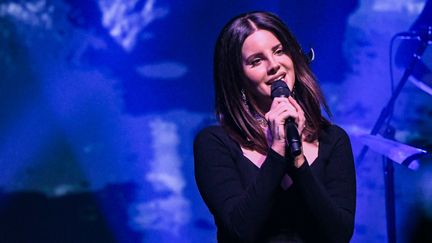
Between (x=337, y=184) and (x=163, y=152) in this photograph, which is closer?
(x=337, y=184)

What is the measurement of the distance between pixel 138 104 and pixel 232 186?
1.36 metres

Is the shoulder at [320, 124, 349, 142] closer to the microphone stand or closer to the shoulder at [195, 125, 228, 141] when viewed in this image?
the shoulder at [195, 125, 228, 141]

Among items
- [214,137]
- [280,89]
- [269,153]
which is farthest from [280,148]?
[214,137]

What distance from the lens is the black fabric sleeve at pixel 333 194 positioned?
1.15m

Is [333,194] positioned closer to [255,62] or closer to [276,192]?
[276,192]

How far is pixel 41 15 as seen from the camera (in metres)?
2.48

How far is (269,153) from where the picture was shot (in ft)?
3.79

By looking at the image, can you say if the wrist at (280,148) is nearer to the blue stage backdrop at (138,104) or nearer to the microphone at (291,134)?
the microphone at (291,134)

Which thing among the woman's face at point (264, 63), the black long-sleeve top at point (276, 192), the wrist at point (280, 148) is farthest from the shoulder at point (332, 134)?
the wrist at point (280, 148)

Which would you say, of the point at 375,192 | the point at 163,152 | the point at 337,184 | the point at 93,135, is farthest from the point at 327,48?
the point at 337,184

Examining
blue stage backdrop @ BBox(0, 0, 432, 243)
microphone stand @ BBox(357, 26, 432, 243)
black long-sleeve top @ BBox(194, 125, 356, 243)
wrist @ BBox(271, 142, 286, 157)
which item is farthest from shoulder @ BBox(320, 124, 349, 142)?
blue stage backdrop @ BBox(0, 0, 432, 243)

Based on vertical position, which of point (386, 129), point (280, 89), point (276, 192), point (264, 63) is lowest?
point (276, 192)

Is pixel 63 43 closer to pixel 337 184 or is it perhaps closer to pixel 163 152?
pixel 163 152

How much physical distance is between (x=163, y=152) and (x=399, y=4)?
3.98 ft
